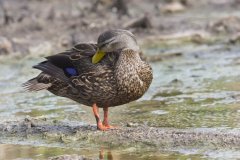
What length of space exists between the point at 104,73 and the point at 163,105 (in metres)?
1.83

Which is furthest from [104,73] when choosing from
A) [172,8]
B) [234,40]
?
[172,8]

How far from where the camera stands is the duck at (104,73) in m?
8.10

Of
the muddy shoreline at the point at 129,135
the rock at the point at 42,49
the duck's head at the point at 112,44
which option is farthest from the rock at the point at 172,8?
the duck's head at the point at 112,44

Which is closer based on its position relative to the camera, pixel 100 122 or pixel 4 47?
pixel 100 122

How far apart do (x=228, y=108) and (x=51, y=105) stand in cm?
232

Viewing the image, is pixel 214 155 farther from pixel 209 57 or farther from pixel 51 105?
pixel 209 57

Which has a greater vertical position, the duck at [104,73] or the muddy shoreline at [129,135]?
the duck at [104,73]

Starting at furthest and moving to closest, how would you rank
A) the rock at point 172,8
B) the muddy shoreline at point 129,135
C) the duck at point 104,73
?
1. the rock at point 172,8
2. the duck at point 104,73
3. the muddy shoreline at point 129,135

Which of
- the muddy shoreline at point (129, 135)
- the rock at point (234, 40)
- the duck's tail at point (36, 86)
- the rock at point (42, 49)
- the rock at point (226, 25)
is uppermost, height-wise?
the rock at point (226, 25)

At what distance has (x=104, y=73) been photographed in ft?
26.8

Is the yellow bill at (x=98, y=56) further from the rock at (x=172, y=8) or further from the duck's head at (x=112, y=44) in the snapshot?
the rock at (x=172, y=8)

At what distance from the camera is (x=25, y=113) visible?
32.1 ft

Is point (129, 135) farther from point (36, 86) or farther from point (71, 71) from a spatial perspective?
point (36, 86)

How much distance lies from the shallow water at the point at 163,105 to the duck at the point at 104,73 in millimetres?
548
